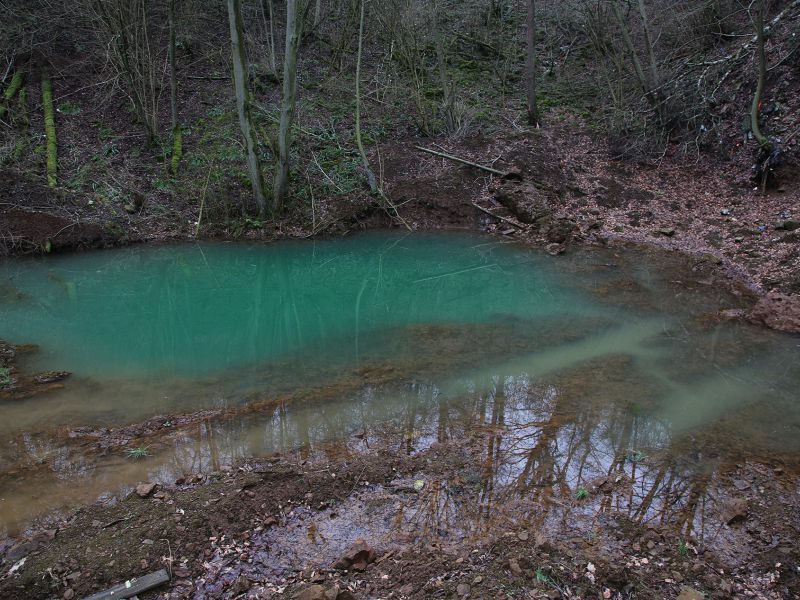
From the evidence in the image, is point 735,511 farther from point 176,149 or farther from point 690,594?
point 176,149

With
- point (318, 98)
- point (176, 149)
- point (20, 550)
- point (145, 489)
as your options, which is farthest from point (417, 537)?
point (318, 98)

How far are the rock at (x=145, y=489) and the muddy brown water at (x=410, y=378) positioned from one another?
25 cm

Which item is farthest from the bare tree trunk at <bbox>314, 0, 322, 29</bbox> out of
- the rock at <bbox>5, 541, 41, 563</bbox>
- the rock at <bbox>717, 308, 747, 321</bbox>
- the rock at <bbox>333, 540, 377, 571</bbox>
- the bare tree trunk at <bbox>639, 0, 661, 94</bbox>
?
the rock at <bbox>333, 540, 377, 571</bbox>

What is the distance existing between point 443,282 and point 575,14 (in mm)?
16875

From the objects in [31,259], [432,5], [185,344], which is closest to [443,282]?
[185,344]

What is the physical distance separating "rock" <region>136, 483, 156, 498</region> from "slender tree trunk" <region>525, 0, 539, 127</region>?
17.0 m

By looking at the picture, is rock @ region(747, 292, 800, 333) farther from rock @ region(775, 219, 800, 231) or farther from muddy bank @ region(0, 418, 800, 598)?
muddy bank @ region(0, 418, 800, 598)

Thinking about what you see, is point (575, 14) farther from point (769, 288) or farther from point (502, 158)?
point (769, 288)

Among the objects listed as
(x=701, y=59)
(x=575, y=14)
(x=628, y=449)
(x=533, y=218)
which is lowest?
(x=628, y=449)

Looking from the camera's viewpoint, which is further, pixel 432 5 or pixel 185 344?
pixel 432 5

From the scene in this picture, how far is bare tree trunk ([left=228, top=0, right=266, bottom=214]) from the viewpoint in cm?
1307

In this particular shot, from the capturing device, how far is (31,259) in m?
12.9

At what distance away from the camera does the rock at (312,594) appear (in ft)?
11.6

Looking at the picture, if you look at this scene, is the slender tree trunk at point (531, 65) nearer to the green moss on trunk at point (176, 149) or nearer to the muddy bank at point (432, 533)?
the green moss on trunk at point (176, 149)
